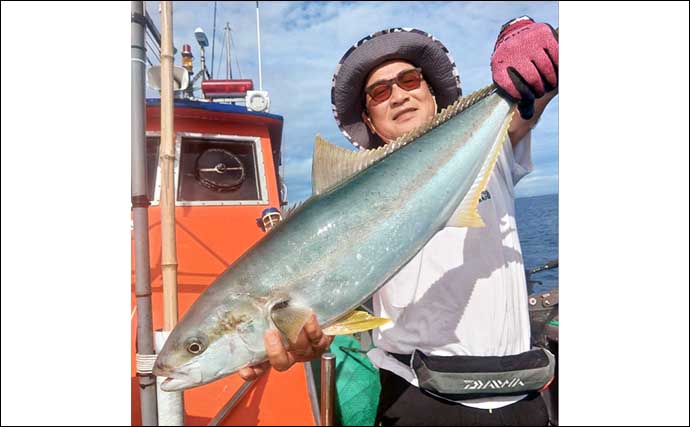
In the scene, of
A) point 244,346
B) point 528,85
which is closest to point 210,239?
point 244,346

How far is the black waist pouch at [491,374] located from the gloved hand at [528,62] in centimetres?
85

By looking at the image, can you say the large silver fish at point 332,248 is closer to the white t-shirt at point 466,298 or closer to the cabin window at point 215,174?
the white t-shirt at point 466,298

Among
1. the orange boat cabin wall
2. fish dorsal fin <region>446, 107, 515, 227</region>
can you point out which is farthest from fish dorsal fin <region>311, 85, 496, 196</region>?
the orange boat cabin wall

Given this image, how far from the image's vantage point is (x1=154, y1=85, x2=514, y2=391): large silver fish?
97 centimetres

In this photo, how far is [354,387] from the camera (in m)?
A: 2.88

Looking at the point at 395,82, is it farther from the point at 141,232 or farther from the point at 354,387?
the point at 354,387

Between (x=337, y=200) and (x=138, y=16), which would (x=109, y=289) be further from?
(x=138, y=16)

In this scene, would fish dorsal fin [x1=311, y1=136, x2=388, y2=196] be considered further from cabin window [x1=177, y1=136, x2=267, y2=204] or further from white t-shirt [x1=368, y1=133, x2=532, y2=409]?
cabin window [x1=177, y1=136, x2=267, y2=204]

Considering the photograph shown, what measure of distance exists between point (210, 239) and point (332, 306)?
981mm

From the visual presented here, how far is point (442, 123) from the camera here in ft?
3.79

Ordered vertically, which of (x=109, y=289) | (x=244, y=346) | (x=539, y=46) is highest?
(x=539, y=46)

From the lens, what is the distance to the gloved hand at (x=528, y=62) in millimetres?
1094

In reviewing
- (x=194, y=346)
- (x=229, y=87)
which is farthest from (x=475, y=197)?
(x=229, y=87)

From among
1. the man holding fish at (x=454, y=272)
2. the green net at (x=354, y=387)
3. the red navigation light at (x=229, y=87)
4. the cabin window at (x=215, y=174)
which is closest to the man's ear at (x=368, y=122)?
the man holding fish at (x=454, y=272)
